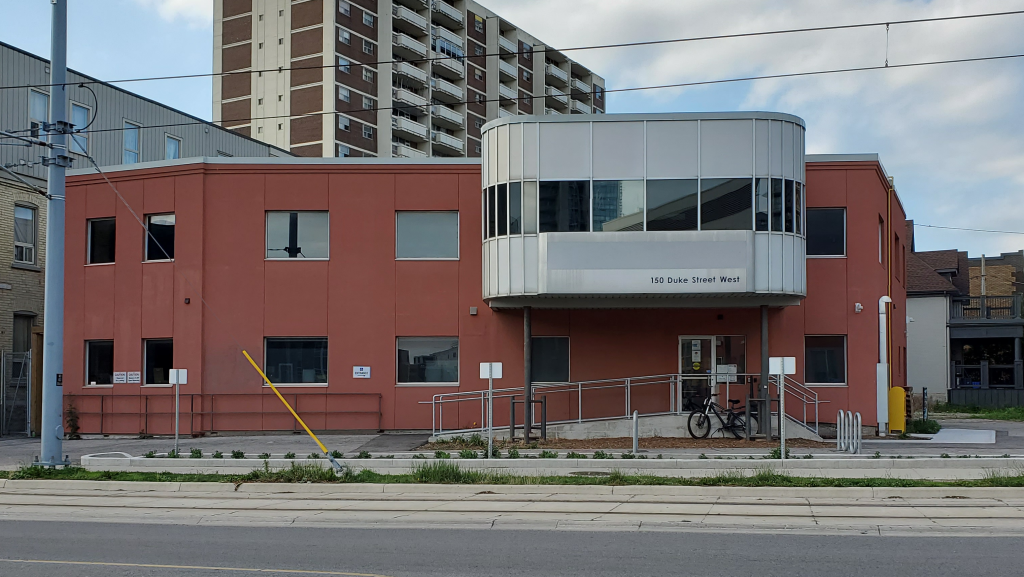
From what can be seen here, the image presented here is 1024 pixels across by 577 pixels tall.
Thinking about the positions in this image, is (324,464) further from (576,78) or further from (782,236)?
(576,78)

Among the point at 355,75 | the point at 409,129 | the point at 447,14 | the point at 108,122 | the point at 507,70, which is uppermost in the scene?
the point at 447,14

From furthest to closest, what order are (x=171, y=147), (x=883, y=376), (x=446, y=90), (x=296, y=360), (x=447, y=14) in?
(x=447, y=14)
(x=446, y=90)
(x=171, y=147)
(x=296, y=360)
(x=883, y=376)

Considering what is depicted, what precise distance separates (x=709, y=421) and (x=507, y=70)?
6791cm

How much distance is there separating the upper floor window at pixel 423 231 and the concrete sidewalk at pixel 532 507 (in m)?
11.0

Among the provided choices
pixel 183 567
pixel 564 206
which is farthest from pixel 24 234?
pixel 183 567

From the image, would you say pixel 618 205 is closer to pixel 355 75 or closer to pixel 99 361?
pixel 99 361

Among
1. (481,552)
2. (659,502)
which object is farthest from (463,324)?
(481,552)

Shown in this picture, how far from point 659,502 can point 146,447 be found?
13811mm

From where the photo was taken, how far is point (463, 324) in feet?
86.7

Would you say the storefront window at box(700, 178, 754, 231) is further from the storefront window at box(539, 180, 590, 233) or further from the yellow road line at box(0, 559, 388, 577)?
the yellow road line at box(0, 559, 388, 577)

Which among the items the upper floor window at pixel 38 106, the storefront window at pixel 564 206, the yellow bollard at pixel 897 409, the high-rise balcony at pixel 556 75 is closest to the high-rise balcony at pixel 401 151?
the high-rise balcony at pixel 556 75

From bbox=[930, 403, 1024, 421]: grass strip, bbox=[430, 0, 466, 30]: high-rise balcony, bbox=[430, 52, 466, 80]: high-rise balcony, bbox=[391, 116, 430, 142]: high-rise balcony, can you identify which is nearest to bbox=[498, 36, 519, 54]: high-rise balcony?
bbox=[430, 0, 466, 30]: high-rise balcony

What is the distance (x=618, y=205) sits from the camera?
23547mm

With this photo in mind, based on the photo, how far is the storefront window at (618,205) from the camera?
23484 mm
